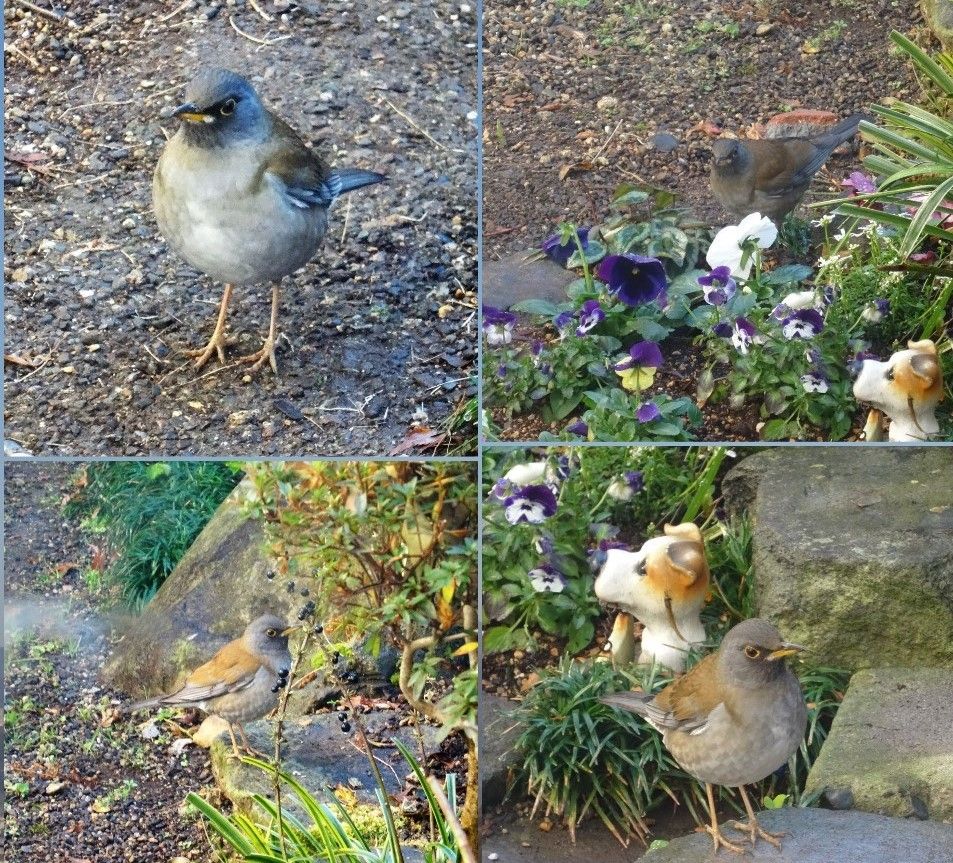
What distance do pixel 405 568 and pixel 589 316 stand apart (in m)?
0.79

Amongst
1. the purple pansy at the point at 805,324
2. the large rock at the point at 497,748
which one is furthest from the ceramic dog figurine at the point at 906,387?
the large rock at the point at 497,748

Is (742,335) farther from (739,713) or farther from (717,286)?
(739,713)

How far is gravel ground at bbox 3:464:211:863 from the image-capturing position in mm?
3504

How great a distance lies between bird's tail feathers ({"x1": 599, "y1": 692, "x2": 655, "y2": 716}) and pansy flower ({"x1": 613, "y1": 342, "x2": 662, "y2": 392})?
75 cm

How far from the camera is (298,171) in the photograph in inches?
128

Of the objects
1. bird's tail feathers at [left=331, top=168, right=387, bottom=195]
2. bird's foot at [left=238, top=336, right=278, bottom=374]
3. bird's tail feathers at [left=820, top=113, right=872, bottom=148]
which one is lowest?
bird's foot at [left=238, top=336, right=278, bottom=374]

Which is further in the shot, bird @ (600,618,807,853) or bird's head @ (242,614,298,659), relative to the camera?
bird's head @ (242,614,298,659)

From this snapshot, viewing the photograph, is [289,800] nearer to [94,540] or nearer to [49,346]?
[94,540]

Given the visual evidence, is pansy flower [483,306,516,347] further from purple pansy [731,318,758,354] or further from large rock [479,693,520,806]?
large rock [479,693,520,806]

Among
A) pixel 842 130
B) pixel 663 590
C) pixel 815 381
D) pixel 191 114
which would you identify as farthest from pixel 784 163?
pixel 191 114

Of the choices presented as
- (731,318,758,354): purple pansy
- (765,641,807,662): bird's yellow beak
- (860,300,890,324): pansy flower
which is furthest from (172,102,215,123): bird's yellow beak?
(765,641,807,662): bird's yellow beak

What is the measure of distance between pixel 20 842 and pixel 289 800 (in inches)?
26.8

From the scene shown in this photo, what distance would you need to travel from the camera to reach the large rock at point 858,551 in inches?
137

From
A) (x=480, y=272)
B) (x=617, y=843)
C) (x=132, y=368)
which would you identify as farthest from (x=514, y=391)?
(x=617, y=843)
